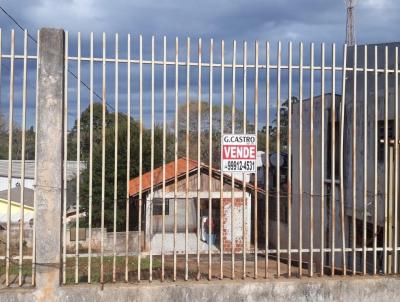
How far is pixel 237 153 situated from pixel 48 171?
6.78 ft

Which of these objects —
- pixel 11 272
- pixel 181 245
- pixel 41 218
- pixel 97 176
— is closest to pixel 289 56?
pixel 41 218

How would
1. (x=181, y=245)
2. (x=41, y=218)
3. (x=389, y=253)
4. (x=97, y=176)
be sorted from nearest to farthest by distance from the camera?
(x=41, y=218), (x=389, y=253), (x=181, y=245), (x=97, y=176)

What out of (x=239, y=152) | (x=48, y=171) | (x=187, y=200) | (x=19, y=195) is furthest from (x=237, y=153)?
(x=19, y=195)

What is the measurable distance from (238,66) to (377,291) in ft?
9.95

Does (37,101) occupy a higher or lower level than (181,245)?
higher

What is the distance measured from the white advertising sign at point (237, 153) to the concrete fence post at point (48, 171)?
179cm

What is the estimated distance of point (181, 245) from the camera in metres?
20.4

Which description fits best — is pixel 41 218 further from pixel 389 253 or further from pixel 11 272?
pixel 389 253

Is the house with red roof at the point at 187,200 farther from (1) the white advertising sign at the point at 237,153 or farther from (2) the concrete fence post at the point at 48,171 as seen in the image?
(2) the concrete fence post at the point at 48,171

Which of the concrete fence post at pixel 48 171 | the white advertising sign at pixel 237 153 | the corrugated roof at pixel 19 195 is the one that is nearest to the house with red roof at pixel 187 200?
the white advertising sign at pixel 237 153

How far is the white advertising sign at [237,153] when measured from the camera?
610 cm

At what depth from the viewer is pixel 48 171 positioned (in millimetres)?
5633

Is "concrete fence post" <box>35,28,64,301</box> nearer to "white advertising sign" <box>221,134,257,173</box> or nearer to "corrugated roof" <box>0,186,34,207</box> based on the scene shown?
"white advertising sign" <box>221,134,257,173</box>

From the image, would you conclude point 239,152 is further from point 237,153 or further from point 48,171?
point 48,171
